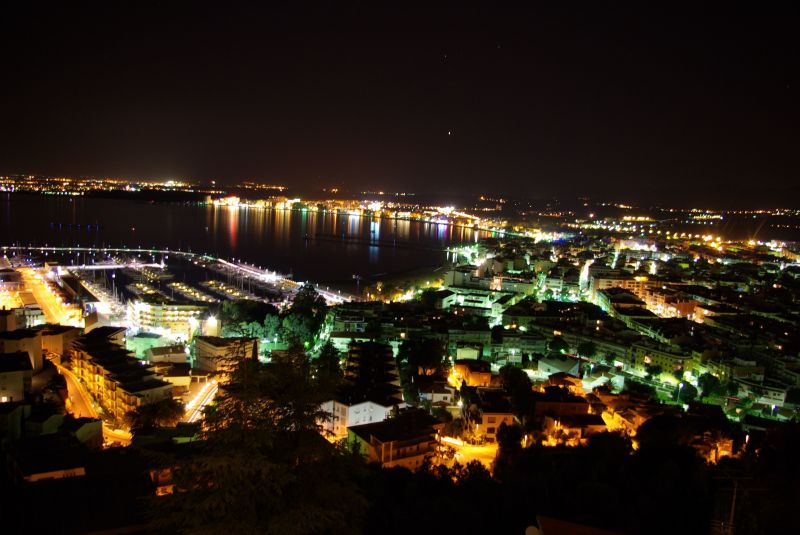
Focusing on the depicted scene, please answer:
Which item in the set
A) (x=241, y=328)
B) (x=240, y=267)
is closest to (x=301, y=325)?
(x=241, y=328)

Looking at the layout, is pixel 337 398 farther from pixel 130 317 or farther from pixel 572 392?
pixel 130 317

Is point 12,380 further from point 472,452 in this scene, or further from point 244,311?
point 244,311

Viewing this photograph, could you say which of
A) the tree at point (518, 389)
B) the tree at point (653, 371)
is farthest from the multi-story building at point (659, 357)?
the tree at point (518, 389)

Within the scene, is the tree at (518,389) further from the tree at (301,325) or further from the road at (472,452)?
the tree at (301,325)

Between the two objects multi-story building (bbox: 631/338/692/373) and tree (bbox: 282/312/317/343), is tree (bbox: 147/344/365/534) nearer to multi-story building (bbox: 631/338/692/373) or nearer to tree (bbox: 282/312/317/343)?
tree (bbox: 282/312/317/343)

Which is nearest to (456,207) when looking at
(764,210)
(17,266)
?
(764,210)

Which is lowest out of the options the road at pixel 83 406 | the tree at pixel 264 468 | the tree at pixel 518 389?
the road at pixel 83 406
